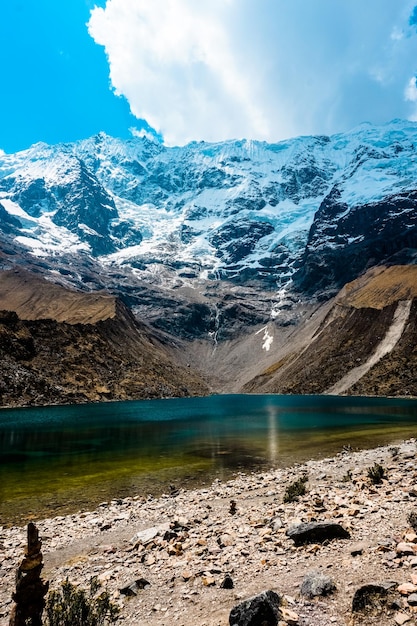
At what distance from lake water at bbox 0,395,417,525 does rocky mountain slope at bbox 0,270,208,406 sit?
168 ft

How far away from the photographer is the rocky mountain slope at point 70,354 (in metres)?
123

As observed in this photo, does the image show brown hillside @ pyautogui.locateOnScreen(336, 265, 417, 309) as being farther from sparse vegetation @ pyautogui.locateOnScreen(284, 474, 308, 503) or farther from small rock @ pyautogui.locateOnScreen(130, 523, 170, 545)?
small rock @ pyautogui.locateOnScreen(130, 523, 170, 545)

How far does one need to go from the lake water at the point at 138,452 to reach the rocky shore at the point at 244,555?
5.23m

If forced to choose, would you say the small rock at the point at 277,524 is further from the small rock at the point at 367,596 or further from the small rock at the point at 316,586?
the small rock at the point at 367,596

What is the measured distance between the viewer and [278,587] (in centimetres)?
1034

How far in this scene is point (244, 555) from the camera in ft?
42.2

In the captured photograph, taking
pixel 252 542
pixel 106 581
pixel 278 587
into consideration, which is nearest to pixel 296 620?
pixel 278 587

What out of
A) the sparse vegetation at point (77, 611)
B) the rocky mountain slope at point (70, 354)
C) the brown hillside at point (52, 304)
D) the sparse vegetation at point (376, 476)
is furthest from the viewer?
the brown hillside at point (52, 304)

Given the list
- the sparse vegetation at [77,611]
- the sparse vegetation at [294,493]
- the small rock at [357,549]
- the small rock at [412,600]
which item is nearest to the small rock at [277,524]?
the small rock at [357,549]

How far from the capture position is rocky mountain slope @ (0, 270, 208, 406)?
123 metres

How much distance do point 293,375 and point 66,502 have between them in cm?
16391

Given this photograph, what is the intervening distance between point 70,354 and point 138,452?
361 feet

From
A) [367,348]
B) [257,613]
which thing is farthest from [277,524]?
[367,348]

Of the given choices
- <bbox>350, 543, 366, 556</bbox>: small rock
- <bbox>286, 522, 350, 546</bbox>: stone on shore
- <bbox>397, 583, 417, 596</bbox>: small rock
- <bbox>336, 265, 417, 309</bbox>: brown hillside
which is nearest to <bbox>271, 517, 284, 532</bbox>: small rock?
<bbox>286, 522, 350, 546</bbox>: stone on shore
